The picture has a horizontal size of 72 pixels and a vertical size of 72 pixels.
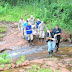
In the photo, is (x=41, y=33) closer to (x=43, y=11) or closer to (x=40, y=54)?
(x=40, y=54)

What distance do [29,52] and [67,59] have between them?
2788 mm

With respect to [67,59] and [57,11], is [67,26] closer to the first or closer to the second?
[57,11]

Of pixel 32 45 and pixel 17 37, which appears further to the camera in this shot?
pixel 17 37

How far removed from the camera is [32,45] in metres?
10.9

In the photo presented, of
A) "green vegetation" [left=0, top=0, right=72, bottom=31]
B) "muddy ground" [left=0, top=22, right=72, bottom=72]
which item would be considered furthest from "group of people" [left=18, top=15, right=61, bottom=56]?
"green vegetation" [left=0, top=0, right=72, bottom=31]

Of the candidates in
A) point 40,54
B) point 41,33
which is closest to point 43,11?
point 41,33

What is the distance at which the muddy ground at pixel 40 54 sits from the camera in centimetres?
707

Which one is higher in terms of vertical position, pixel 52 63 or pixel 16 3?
pixel 16 3

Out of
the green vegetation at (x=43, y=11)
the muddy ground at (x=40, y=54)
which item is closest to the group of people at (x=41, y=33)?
the muddy ground at (x=40, y=54)

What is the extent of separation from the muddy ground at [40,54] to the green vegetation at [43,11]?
88.9 inches

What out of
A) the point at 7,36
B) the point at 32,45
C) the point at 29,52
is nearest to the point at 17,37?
the point at 7,36

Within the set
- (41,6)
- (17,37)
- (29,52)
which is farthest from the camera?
(41,6)

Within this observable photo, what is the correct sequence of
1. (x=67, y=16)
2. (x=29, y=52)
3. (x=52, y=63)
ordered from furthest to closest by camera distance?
1. (x=67, y=16)
2. (x=29, y=52)
3. (x=52, y=63)

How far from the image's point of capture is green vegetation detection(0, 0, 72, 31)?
13.3m
